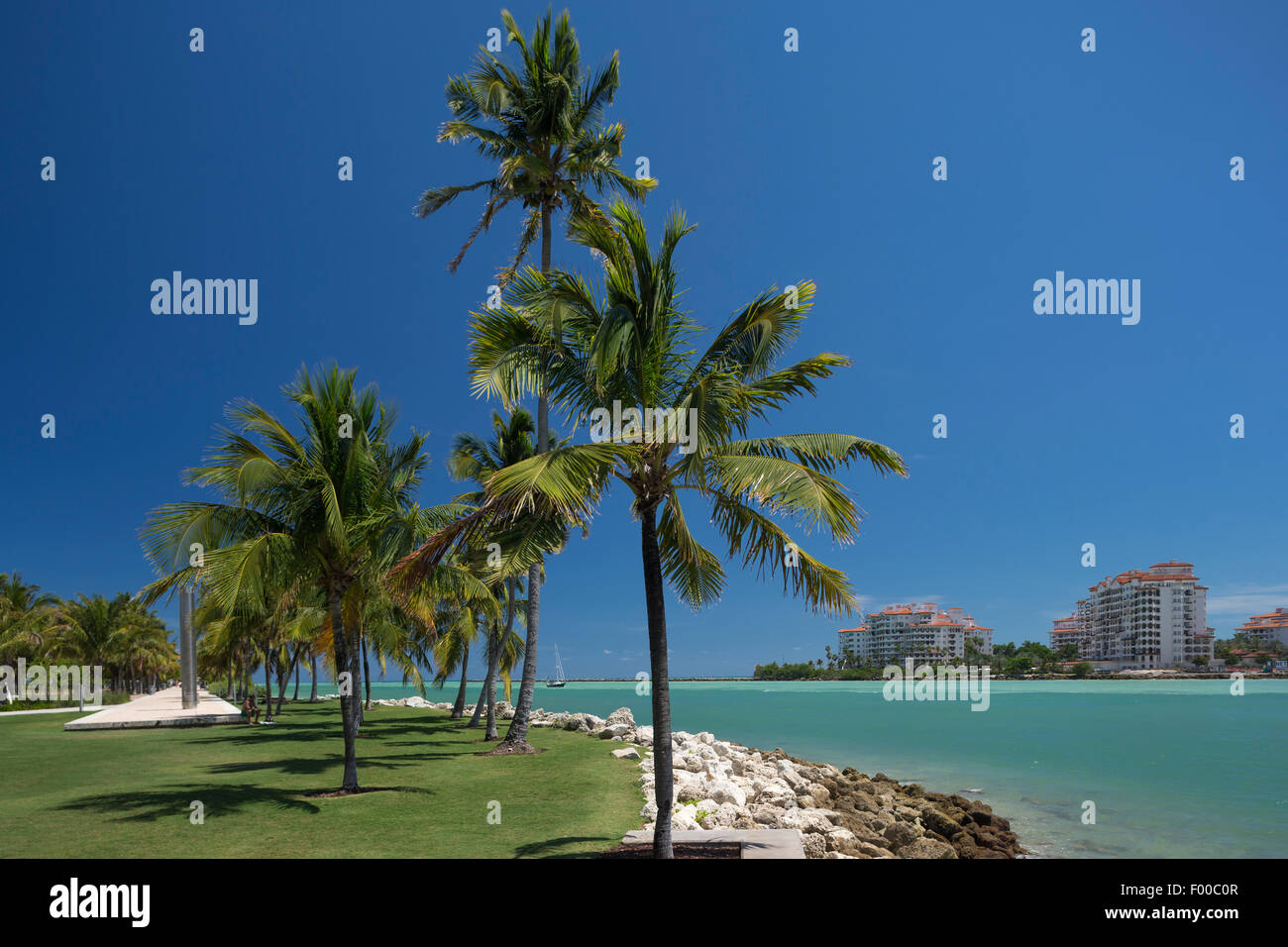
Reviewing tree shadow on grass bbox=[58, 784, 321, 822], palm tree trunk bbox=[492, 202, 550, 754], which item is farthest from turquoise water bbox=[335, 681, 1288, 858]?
tree shadow on grass bbox=[58, 784, 321, 822]

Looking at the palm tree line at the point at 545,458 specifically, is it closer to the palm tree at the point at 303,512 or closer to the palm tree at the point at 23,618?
the palm tree at the point at 303,512

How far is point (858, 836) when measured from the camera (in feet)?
44.3

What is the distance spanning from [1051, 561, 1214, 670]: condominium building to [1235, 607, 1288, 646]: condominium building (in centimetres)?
1263

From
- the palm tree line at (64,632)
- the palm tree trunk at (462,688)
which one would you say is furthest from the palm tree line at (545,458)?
the palm tree line at (64,632)

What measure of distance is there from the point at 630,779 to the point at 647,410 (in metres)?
10.4

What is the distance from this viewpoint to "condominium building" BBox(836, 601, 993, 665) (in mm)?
141875

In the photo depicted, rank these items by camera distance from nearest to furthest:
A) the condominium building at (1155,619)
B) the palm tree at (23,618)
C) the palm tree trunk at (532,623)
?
the palm tree trunk at (532,623)
the palm tree at (23,618)
the condominium building at (1155,619)

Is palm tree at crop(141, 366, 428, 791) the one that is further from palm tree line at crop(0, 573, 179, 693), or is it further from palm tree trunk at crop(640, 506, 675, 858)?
palm tree line at crop(0, 573, 179, 693)

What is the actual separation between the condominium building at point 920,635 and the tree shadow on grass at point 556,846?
133490 millimetres

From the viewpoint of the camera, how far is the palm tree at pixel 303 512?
13914 mm

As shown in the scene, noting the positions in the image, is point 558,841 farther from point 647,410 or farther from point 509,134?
Result: point 509,134

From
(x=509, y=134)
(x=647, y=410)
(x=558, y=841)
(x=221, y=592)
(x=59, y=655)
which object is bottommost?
(x=59, y=655)

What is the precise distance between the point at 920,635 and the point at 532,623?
449 feet
